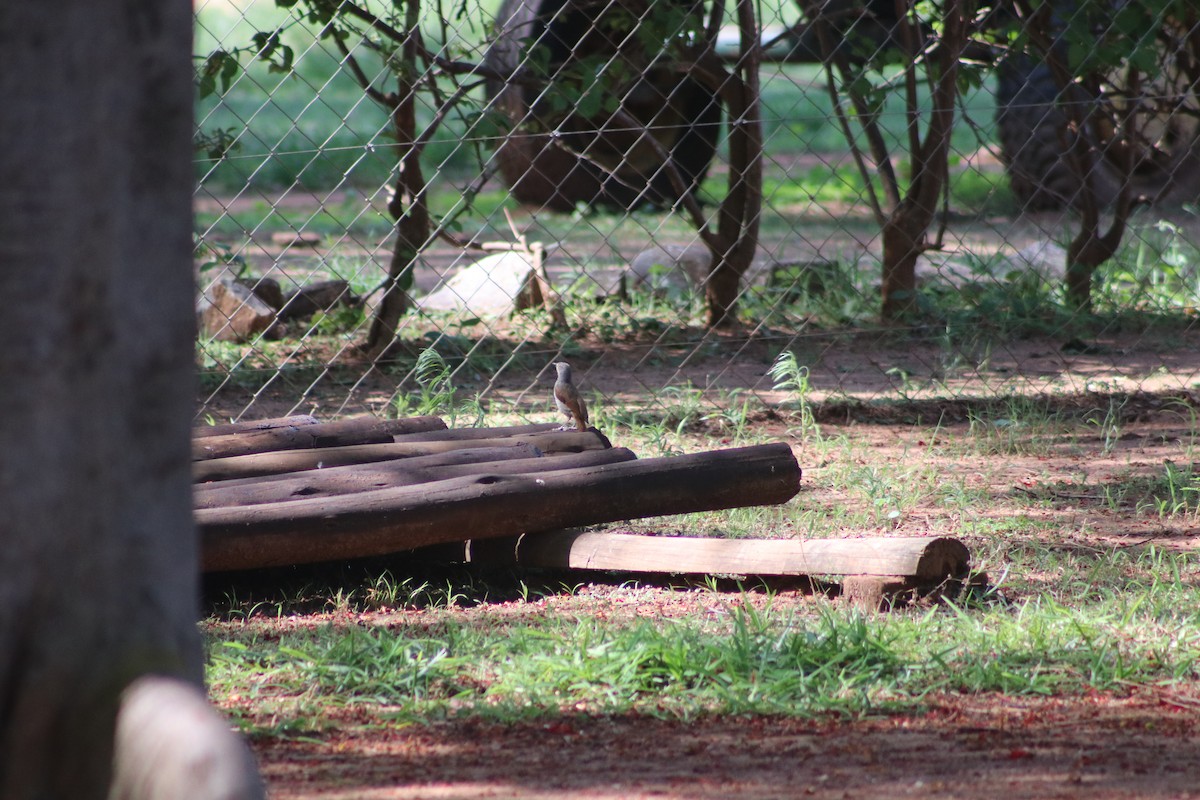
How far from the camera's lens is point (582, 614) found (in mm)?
3709

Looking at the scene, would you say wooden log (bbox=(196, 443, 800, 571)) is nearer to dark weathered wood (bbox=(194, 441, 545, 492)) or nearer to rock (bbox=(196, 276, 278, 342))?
dark weathered wood (bbox=(194, 441, 545, 492))

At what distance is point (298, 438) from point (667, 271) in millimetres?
4212

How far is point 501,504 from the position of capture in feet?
12.7

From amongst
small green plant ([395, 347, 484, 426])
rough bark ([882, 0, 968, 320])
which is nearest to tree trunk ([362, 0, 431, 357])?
small green plant ([395, 347, 484, 426])

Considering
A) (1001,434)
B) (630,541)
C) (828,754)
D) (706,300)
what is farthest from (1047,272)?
(828,754)

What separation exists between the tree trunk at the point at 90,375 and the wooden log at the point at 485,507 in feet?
6.01

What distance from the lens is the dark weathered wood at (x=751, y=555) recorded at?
3.59 metres

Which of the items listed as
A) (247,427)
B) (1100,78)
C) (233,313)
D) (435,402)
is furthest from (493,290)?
(247,427)

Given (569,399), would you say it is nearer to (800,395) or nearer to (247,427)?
(247,427)

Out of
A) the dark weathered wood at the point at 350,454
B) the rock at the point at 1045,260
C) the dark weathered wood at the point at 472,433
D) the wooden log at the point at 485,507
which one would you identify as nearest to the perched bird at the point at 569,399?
the dark weathered wood at the point at 472,433

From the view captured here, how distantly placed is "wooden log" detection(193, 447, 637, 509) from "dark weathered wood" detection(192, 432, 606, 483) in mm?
94

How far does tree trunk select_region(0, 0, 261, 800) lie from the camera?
1711 mm

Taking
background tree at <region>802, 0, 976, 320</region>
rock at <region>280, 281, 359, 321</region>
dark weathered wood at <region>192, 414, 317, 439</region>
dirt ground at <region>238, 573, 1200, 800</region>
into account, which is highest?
background tree at <region>802, 0, 976, 320</region>

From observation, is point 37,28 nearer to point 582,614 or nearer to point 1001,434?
point 582,614
